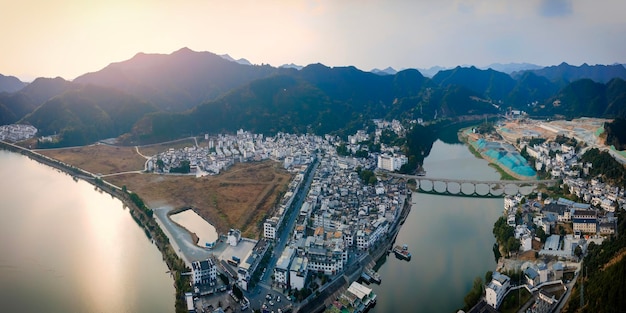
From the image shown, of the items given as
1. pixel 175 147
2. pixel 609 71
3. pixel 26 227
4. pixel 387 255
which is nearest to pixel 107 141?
pixel 175 147

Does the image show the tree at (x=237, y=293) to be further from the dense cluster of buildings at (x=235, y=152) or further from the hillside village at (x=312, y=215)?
the dense cluster of buildings at (x=235, y=152)

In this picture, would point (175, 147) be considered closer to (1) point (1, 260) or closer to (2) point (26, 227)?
(2) point (26, 227)

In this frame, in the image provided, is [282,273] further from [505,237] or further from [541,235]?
[541,235]

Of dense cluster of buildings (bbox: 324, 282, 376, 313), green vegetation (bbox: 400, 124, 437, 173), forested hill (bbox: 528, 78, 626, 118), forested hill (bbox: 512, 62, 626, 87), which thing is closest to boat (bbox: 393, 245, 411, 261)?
dense cluster of buildings (bbox: 324, 282, 376, 313)

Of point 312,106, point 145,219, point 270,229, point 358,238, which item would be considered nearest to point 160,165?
point 145,219

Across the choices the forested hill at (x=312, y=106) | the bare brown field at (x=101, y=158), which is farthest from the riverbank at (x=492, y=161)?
the bare brown field at (x=101, y=158)

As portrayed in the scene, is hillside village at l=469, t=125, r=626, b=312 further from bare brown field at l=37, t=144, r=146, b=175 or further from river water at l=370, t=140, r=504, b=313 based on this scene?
Result: bare brown field at l=37, t=144, r=146, b=175

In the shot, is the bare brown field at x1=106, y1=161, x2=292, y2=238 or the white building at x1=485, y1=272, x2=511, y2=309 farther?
the bare brown field at x1=106, y1=161, x2=292, y2=238
